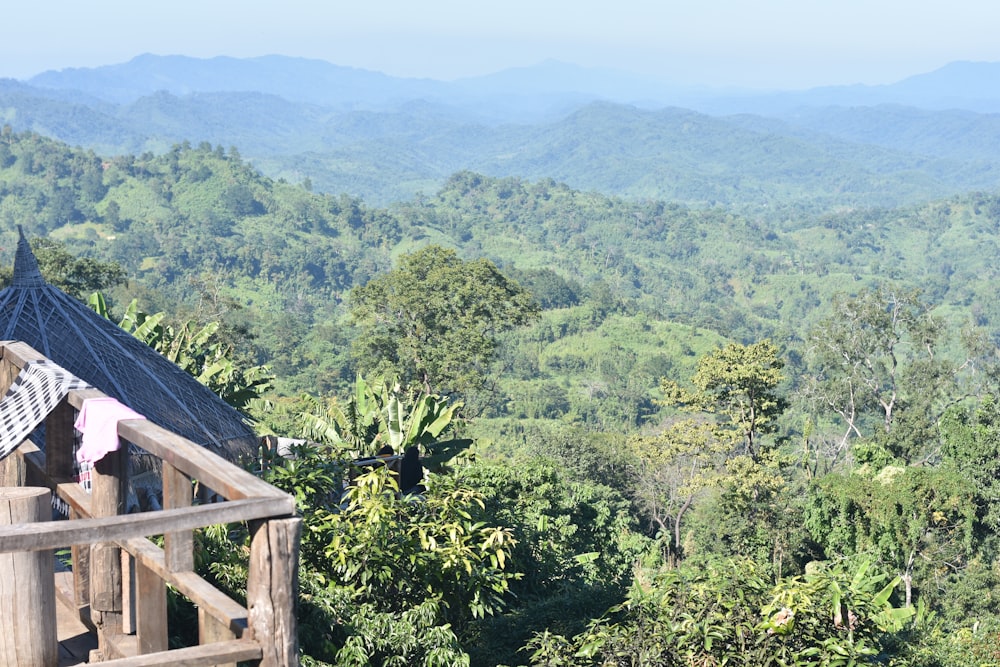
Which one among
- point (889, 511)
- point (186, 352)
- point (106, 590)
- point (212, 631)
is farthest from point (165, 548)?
point (889, 511)

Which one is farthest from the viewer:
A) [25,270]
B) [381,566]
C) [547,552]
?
[547,552]

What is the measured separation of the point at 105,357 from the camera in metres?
5.58

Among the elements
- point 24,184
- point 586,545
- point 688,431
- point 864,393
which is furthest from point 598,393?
point 24,184

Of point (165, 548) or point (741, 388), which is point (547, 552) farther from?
point (741, 388)

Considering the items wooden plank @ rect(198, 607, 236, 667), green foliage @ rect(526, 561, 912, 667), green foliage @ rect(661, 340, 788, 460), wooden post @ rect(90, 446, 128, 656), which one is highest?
wooden plank @ rect(198, 607, 236, 667)

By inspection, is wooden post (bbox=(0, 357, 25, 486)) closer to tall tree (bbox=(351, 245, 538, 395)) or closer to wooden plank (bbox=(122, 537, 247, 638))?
wooden plank (bbox=(122, 537, 247, 638))

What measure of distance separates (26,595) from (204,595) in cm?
44

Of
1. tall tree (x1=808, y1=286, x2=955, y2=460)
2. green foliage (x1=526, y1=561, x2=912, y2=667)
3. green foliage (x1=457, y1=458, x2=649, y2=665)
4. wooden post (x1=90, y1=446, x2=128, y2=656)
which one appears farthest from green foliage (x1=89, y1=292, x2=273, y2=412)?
tall tree (x1=808, y1=286, x2=955, y2=460)

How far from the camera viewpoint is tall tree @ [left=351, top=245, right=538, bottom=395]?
61.9ft

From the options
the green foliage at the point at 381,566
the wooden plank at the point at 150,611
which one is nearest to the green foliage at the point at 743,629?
the green foliage at the point at 381,566

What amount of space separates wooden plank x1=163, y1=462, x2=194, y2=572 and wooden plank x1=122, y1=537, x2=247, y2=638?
1.1 inches

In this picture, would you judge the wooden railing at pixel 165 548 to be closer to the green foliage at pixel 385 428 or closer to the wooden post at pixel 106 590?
the wooden post at pixel 106 590

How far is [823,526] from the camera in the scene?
1436cm

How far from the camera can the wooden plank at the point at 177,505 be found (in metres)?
2.50
